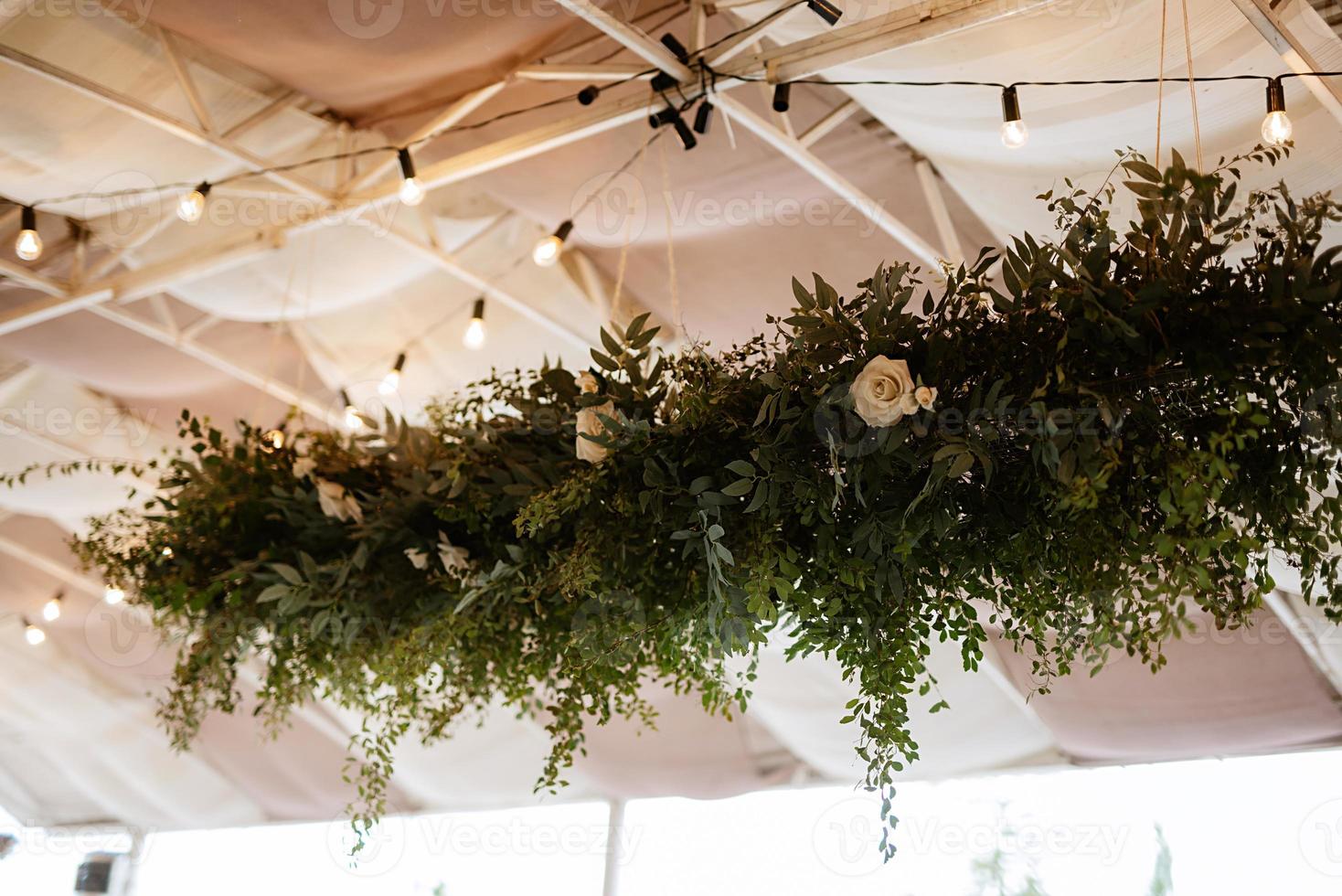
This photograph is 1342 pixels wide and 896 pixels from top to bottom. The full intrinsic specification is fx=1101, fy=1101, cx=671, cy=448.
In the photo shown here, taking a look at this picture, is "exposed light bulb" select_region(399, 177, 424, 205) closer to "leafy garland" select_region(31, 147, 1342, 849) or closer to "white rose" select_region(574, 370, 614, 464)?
"leafy garland" select_region(31, 147, 1342, 849)

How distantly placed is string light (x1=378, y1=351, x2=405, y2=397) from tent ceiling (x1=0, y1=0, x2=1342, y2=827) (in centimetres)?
17

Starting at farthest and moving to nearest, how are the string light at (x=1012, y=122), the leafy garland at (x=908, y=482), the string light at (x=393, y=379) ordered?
the string light at (x=393, y=379) < the string light at (x=1012, y=122) < the leafy garland at (x=908, y=482)

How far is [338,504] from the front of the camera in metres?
3.05

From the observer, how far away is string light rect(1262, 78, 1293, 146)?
2.80 metres

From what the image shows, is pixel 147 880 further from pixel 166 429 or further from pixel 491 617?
pixel 491 617

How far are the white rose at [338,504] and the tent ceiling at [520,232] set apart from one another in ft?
3.48

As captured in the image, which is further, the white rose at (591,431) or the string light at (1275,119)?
the string light at (1275,119)

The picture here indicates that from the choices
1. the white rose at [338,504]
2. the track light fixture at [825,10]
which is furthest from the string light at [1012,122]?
the white rose at [338,504]

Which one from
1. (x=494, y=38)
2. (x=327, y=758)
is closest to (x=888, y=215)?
(x=494, y=38)

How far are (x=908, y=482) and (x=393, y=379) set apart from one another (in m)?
5.36

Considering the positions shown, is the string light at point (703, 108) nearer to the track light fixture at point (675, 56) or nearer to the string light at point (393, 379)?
the track light fixture at point (675, 56)

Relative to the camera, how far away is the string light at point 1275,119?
9.20 feet

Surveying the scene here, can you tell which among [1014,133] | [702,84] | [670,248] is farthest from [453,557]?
[702,84]

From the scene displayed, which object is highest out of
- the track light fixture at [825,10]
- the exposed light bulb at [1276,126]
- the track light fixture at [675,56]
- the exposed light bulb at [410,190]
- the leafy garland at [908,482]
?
the track light fixture at [675,56]
